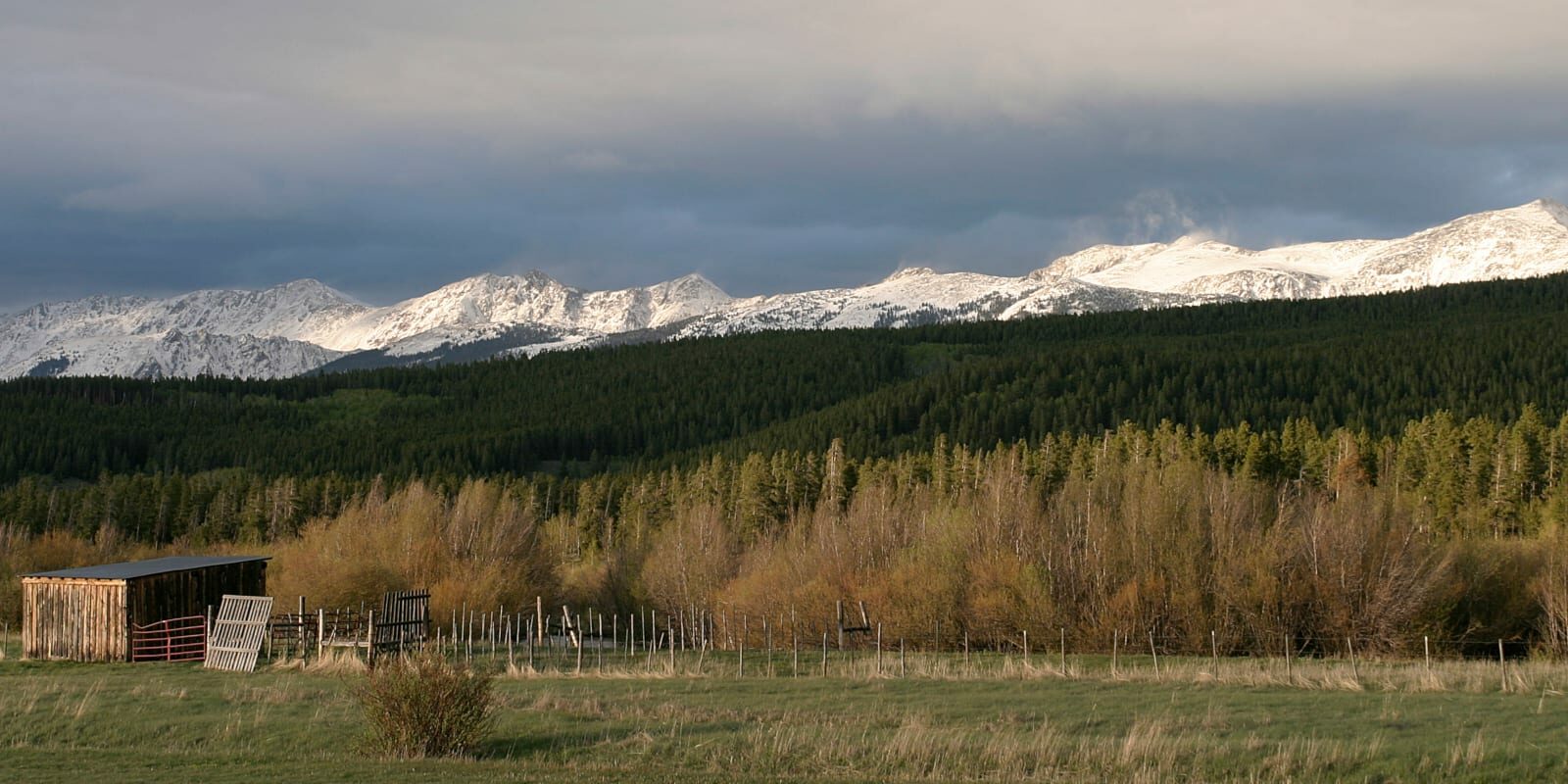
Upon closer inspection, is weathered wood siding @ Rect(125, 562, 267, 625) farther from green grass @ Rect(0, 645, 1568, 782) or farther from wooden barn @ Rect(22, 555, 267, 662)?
green grass @ Rect(0, 645, 1568, 782)

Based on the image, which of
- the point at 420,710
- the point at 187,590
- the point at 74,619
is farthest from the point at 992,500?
the point at 420,710

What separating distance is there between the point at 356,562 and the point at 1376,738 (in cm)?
5190

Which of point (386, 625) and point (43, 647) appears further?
point (43, 647)

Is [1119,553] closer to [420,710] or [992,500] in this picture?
[992,500]

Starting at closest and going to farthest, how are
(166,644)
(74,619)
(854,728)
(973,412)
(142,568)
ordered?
1. (854,728)
2. (166,644)
3. (74,619)
4. (142,568)
5. (973,412)

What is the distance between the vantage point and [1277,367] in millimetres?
156250

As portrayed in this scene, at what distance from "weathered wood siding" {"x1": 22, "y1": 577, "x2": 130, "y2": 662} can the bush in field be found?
79.6 ft

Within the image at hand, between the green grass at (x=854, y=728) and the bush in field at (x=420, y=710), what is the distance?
667 mm

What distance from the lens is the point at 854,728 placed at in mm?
28125

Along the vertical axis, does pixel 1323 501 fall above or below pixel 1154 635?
above

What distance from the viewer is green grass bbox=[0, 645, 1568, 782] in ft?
79.0

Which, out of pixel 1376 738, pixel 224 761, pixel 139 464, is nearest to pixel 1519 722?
pixel 1376 738

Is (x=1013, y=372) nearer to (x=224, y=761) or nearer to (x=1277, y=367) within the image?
(x=1277, y=367)

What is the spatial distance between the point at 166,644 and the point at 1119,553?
3782cm
